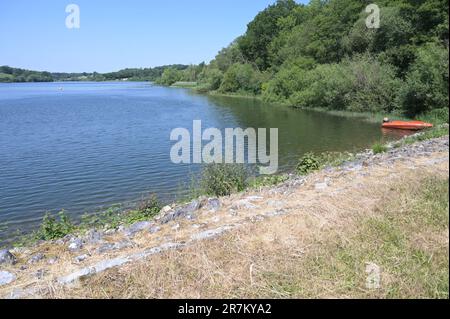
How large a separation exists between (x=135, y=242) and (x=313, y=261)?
3248 millimetres

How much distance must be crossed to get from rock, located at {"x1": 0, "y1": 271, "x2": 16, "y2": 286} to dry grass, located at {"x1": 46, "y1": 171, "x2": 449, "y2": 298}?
129cm

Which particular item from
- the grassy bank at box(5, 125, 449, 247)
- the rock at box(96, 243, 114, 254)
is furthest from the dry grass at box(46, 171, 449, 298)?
the grassy bank at box(5, 125, 449, 247)

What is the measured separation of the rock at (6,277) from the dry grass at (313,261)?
4.25 feet

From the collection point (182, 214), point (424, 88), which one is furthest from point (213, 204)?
point (424, 88)

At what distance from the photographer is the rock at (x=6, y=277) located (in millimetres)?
5557

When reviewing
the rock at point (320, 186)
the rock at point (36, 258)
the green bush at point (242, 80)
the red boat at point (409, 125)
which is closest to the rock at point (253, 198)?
the rock at point (320, 186)

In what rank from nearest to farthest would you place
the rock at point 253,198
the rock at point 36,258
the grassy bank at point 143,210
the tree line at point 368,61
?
the rock at point 36,258, the rock at point 253,198, the grassy bank at point 143,210, the tree line at point 368,61

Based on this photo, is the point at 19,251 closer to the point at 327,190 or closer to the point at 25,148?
the point at 327,190

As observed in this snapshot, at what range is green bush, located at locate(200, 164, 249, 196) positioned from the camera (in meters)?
12.1

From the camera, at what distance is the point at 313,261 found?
497 cm

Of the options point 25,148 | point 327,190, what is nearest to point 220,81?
point 25,148

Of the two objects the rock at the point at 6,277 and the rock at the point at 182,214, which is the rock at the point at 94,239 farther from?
the rock at the point at 6,277

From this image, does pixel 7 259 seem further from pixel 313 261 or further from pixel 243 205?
pixel 313 261

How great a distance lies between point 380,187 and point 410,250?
2.54m
